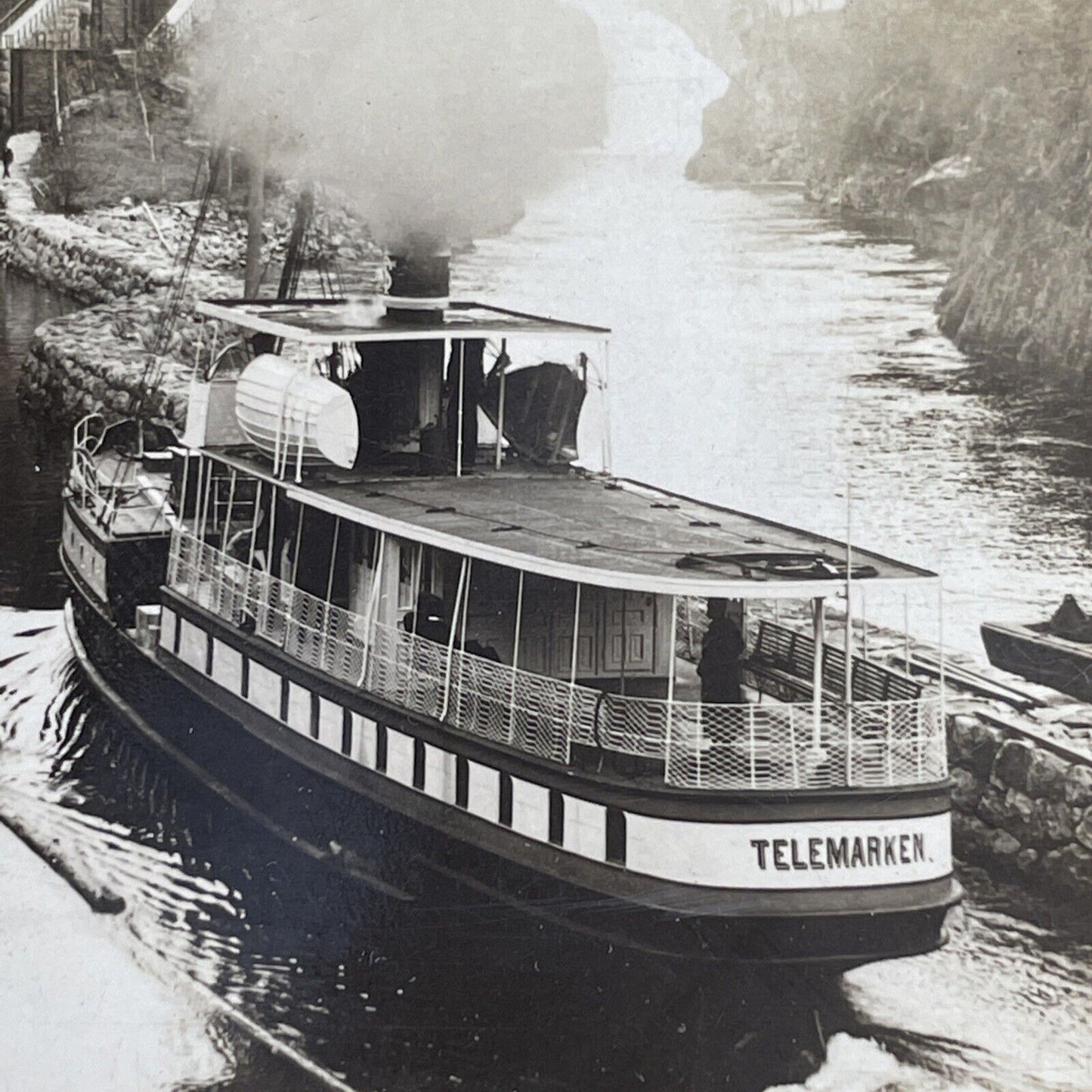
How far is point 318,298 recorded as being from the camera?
6.07 m

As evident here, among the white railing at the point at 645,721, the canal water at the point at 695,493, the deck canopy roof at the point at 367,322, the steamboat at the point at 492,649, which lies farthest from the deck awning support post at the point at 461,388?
the white railing at the point at 645,721

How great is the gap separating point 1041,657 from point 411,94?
2.80 meters

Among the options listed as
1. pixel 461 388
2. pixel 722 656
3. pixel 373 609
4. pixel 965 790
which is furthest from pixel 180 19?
pixel 965 790

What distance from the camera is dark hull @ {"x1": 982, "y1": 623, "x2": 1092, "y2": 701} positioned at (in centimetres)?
552

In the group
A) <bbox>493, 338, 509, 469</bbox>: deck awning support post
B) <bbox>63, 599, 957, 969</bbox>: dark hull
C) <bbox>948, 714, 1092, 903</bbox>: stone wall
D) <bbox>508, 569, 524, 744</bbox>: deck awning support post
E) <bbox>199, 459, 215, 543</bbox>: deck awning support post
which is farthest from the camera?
<bbox>199, 459, 215, 543</bbox>: deck awning support post

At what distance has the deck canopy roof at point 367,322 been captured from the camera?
18.4 feet

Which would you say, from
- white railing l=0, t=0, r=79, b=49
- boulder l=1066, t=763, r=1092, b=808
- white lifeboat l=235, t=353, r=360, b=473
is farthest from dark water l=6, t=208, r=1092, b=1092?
white railing l=0, t=0, r=79, b=49

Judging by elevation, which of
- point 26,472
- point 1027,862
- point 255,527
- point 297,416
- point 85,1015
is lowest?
point 85,1015

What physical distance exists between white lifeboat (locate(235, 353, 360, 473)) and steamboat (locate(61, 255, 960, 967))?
0.01m

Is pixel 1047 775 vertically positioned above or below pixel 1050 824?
above

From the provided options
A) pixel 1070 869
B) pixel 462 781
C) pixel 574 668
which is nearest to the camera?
pixel 574 668

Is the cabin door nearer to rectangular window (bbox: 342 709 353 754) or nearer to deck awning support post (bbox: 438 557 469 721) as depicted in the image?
deck awning support post (bbox: 438 557 469 721)

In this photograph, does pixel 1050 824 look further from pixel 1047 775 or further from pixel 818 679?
pixel 818 679

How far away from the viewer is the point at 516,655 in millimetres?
4918
